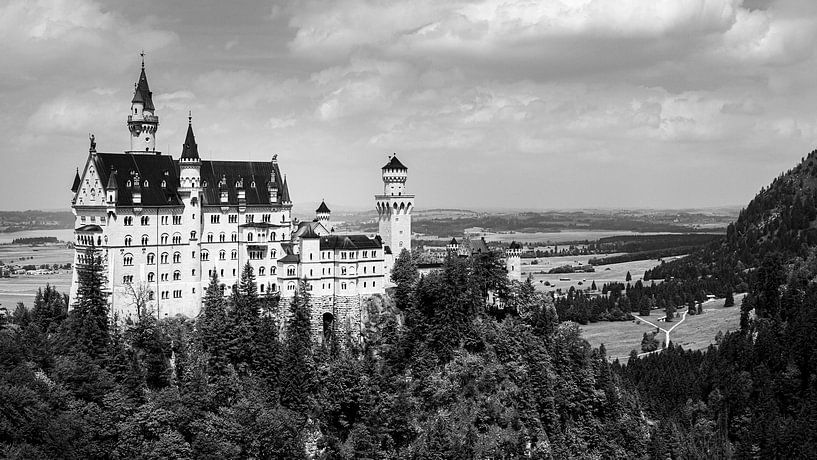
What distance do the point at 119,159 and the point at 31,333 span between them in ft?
67.9

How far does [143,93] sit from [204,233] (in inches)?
671

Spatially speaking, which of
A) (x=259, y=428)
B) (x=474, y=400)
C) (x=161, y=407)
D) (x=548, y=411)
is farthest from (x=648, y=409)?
(x=161, y=407)

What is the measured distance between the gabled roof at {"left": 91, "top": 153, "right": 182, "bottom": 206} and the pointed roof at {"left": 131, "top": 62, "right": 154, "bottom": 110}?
6480 mm

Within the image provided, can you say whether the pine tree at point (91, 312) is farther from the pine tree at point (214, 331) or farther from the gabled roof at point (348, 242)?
the gabled roof at point (348, 242)

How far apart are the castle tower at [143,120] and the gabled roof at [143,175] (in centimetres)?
388

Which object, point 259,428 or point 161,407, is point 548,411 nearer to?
point 259,428

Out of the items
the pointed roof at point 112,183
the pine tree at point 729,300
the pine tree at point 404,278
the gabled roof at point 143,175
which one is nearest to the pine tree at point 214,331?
the gabled roof at point 143,175

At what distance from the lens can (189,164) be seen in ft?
301

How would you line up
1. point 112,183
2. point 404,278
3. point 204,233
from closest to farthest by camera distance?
point 112,183 → point 204,233 → point 404,278

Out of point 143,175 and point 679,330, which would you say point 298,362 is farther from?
point 679,330

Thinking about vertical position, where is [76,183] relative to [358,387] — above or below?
above

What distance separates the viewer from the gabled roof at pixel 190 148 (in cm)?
9188

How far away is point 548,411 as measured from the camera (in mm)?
90125

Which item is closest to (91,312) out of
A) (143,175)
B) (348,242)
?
(143,175)
